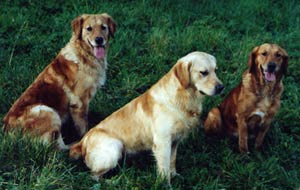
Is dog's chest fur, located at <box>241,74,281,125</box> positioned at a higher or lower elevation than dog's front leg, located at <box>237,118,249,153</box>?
higher

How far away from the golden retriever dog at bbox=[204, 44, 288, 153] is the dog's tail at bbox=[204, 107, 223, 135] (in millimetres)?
269

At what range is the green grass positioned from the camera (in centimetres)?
499

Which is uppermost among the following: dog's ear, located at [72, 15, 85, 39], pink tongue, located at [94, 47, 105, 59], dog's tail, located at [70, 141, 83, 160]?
dog's ear, located at [72, 15, 85, 39]

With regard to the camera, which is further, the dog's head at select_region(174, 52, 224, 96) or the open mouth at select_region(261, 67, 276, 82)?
the open mouth at select_region(261, 67, 276, 82)

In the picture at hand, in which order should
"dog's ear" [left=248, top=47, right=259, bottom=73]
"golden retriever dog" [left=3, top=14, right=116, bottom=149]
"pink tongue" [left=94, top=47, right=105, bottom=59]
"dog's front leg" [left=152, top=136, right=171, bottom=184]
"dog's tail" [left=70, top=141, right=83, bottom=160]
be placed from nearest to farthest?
"dog's front leg" [left=152, top=136, right=171, bottom=184]
"dog's tail" [left=70, top=141, right=83, bottom=160]
"dog's ear" [left=248, top=47, right=259, bottom=73]
"golden retriever dog" [left=3, top=14, right=116, bottom=149]
"pink tongue" [left=94, top=47, right=105, bottom=59]

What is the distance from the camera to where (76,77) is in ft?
19.8

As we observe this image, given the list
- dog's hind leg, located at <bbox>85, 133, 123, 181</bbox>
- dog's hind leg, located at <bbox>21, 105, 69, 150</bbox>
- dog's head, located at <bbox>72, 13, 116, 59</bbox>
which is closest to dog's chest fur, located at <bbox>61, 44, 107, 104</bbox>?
dog's head, located at <bbox>72, 13, 116, 59</bbox>

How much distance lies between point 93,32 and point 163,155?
1873 mm

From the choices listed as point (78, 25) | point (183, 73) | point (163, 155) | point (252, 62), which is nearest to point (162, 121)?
point (163, 155)

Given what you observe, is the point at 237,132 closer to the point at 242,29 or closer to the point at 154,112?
the point at 154,112

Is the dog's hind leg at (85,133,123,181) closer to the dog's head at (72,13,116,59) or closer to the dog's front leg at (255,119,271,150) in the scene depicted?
the dog's head at (72,13,116,59)

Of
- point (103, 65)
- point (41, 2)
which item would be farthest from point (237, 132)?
point (41, 2)

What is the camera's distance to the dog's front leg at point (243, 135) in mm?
5742

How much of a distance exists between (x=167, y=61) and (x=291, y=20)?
2531 mm
